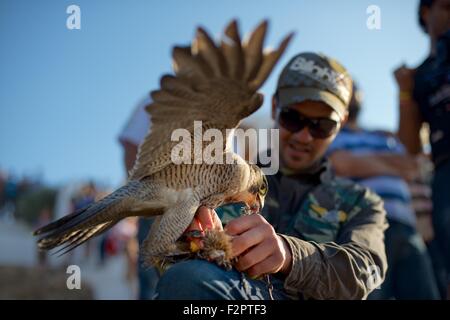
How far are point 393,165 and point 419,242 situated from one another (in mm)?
629

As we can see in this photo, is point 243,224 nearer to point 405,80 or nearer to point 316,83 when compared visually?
point 316,83

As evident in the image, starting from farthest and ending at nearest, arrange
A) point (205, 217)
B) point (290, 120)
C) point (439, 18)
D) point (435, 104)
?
point (439, 18) → point (435, 104) → point (290, 120) → point (205, 217)

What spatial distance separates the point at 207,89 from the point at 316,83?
0.73 metres

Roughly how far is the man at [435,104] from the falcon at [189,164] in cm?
146

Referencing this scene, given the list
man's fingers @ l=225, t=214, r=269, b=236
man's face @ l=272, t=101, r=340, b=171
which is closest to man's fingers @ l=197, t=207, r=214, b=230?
man's fingers @ l=225, t=214, r=269, b=236

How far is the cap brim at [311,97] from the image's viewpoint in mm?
2863

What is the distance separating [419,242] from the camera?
369cm

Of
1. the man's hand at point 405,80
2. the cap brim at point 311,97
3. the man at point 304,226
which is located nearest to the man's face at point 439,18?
the man's hand at point 405,80

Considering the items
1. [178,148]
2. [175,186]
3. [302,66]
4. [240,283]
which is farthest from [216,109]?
[240,283]

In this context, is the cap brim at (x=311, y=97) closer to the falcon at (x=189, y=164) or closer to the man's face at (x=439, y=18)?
the falcon at (x=189, y=164)

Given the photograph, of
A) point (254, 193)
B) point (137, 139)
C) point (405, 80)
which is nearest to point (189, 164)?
point (254, 193)

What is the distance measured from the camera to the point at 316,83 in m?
2.89

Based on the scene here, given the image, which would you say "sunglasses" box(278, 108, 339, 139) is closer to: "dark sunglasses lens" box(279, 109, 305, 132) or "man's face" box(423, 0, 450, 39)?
"dark sunglasses lens" box(279, 109, 305, 132)

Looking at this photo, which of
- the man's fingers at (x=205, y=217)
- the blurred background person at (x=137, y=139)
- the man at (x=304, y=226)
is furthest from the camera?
the blurred background person at (x=137, y=139)
